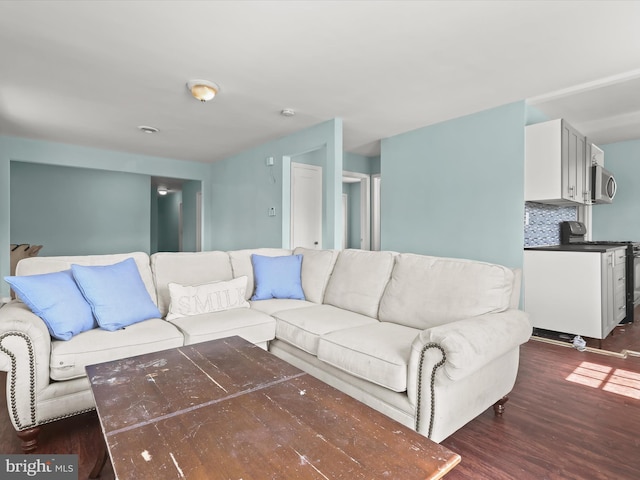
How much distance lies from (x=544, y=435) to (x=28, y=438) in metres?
2.53

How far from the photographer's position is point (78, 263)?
93.3 inches

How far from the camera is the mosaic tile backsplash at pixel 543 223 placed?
3.87 m

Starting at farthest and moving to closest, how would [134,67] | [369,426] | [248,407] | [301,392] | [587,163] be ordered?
[587,163]
[134,67]
[301,392]
[248,407]
[369,426]

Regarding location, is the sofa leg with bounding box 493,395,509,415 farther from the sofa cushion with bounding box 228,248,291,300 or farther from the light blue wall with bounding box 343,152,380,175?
the light blue wall with bounding box 343,152,380,175

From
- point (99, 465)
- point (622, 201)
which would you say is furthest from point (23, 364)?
point (622, 201)

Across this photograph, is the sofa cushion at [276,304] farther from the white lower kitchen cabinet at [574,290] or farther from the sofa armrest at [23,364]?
the white lower kitchen cabinet at [574,290]

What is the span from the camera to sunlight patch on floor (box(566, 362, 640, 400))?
2326 millimetres

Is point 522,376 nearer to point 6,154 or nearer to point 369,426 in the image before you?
point 369,426

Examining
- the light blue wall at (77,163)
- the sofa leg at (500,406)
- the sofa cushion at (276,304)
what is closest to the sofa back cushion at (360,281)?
the sofa cushion at (276,304)

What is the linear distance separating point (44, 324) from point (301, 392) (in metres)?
1.48

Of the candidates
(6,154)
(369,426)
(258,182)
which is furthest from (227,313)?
(6,154)

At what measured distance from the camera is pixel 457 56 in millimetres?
2691

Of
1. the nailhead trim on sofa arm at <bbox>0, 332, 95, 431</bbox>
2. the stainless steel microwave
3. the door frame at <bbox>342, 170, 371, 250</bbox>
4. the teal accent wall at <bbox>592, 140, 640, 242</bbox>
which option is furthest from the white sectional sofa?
the teal accent wall at <bbox>592, 140, 640, 242</bbox>

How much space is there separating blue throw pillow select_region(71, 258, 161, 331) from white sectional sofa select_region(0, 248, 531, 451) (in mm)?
66
